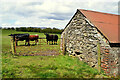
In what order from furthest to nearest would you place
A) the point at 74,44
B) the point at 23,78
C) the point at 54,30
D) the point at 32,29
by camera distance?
the point at 32,29 → the point at 54,30 → the point at 74,44 → the point at 23,78

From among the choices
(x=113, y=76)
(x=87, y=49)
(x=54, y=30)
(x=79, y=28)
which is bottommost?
(x=113, y=76)

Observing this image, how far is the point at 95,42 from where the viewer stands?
7.21 m

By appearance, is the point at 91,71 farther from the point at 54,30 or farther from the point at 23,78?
the point at 54,30

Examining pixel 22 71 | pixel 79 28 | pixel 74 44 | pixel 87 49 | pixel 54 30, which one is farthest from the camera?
pixel 54 30

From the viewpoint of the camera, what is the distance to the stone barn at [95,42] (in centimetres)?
637

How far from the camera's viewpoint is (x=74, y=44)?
9758 mm

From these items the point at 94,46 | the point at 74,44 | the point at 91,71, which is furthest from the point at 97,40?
the point at 74,44

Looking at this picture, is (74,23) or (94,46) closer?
(94,46)

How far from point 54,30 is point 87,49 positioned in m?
37.0

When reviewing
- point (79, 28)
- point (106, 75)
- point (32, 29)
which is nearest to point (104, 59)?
point (106, 75)

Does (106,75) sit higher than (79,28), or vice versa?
(79,28)

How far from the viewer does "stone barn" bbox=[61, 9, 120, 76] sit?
6.37 metres

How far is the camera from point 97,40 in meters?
7.01

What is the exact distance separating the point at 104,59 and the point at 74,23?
4.62m
